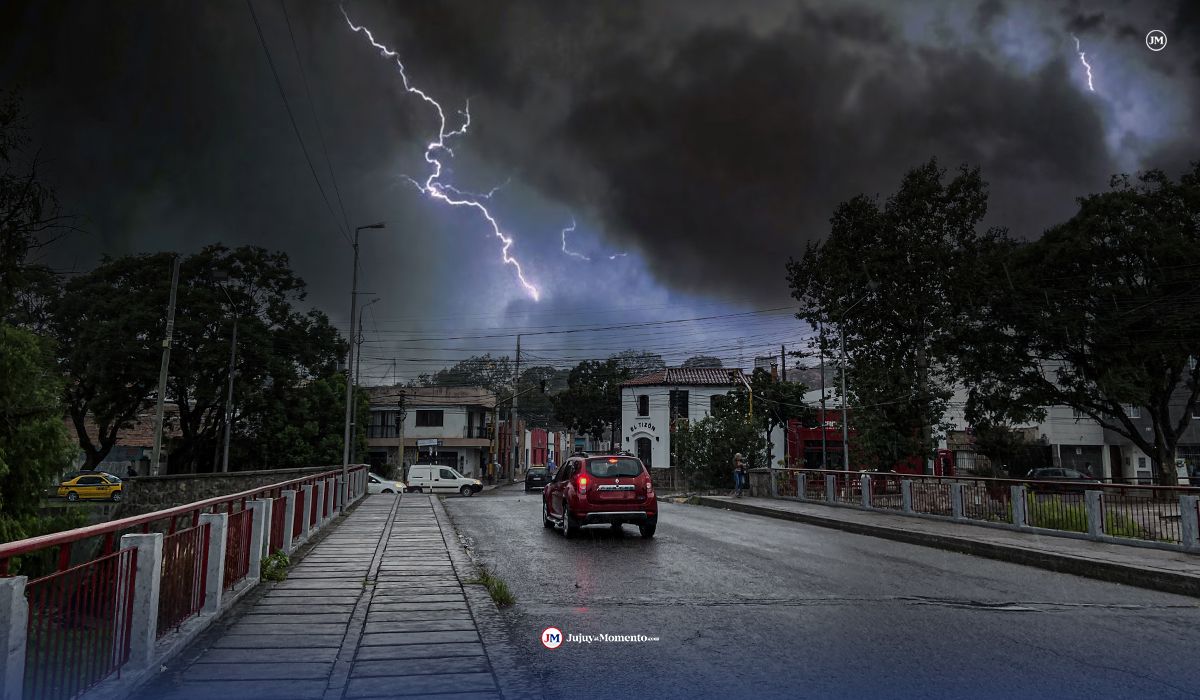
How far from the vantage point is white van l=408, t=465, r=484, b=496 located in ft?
156

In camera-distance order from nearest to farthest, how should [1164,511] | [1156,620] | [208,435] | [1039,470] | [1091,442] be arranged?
[1156,620], [1164,511], [1039,470], [208,435], [1091,442]

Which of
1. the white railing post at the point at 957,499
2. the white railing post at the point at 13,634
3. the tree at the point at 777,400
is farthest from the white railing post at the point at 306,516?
the tree at the point at 777,400

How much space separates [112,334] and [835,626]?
4360cm

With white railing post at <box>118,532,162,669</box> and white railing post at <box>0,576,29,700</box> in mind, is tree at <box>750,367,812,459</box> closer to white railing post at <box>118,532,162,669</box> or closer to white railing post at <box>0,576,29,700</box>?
white railing post at <box>118,532,162,669</box>

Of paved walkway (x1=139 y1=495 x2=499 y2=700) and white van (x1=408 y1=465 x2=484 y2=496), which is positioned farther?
white van (x1=408 y1=465 x2=484 y2=496)

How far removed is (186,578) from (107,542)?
1.18 m

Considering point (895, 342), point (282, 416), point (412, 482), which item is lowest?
point (412, 482)

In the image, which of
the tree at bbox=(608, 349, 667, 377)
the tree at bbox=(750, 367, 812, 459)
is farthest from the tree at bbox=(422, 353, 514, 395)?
the tree at bbox=(750, 367, 812, 459)

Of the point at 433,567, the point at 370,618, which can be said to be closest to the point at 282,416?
the point at 433,567

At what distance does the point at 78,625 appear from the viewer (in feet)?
14.1

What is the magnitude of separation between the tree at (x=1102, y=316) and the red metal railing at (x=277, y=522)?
32.3 m

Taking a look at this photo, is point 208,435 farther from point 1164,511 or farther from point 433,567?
point 1164,511

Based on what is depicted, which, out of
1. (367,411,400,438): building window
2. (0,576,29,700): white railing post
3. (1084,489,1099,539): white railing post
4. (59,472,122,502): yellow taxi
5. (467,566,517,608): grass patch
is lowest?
(59,472,122,502): yellow taxi

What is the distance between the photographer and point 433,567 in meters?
10.1
